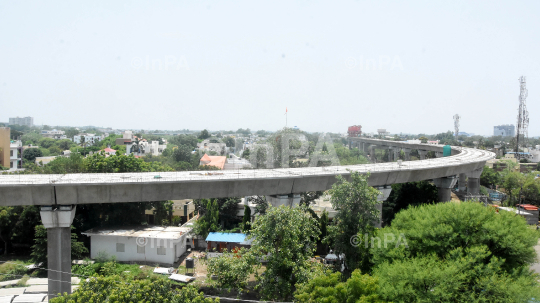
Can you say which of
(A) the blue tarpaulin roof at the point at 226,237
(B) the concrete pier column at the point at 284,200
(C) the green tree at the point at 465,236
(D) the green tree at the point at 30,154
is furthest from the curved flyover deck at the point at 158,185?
(D) the green tree at the point at 30,154

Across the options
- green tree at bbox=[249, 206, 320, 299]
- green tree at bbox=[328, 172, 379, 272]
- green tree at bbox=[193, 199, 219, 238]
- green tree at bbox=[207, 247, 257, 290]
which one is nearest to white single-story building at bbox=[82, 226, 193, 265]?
green tree at bbox=[193, 199, 219, 238]

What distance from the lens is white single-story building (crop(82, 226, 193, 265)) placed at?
1959cm

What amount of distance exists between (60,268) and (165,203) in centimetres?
1062

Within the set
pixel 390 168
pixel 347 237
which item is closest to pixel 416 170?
pixel 390 168

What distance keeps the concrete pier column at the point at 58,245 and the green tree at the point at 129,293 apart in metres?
6.53

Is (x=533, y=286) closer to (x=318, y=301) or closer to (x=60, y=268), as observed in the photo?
(x=318, y=301)

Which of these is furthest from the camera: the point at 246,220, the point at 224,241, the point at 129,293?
the point at 246,220

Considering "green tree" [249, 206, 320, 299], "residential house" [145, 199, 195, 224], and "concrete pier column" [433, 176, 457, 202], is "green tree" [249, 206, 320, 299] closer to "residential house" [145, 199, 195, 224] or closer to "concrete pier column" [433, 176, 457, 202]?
"residential house" [145, 199, 195, 224]

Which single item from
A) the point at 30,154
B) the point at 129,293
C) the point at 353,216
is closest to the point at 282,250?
the point at 353,216

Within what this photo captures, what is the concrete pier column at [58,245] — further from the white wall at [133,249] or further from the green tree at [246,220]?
the green tree at [246,220]

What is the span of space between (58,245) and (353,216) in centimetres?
1282

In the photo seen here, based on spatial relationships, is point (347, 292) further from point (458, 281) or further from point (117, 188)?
point (117, 188)

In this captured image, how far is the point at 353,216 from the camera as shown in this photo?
13633mm

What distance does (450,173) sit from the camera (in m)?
27.0
